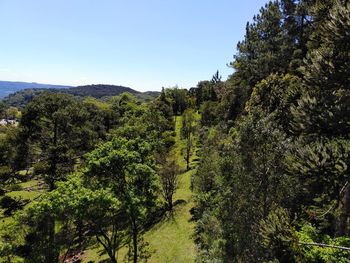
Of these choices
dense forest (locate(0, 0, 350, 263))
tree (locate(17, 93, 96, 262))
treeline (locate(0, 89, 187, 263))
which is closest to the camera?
dense forest (locate(0, 0, 350, 263))

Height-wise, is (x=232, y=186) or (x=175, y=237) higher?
(x=232, y=186)

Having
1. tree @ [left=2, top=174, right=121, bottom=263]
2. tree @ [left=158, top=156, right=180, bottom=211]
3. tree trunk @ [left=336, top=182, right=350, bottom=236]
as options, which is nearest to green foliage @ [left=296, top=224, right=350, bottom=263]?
tree trunk @ [left=336, top=182, right=350, bottom=236]

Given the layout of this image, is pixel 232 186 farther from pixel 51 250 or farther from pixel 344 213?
pixel 51 250

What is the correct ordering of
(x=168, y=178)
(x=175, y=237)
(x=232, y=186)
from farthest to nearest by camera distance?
(x=168, y=178) → (x=175, y=237) → (x=232, y=186)

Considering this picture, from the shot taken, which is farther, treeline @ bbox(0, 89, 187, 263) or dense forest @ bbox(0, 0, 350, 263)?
treeline @ bbox(0, 89, 187, 263)

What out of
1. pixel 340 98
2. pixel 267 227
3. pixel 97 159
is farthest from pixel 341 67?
pixel 97 159

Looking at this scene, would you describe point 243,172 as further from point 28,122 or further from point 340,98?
point 28,122

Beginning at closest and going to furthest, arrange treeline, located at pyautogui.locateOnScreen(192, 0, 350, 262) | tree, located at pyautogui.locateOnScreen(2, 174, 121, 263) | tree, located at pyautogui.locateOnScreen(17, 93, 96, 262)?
1. treeline, located at pyautogui.locateOnScreen(192, 0, 350, 262)
2. tree, located at pyautogui.locateOnScreen(2, 174, 121, 263)
3. tree, located at pyautogui.locateOnScreen(17, 93, 96, 262)

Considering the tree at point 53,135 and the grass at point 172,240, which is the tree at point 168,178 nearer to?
the grass at point 172,240

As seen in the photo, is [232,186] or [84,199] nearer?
[84,199]

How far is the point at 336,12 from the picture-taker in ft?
42.6

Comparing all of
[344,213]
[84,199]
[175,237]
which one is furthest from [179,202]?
[344,213]

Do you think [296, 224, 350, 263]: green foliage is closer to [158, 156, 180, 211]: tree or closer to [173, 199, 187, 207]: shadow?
[158, 156, 180, 211]: tree

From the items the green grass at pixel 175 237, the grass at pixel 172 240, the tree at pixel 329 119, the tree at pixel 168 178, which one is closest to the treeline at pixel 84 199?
the tree at pixel 168 178
